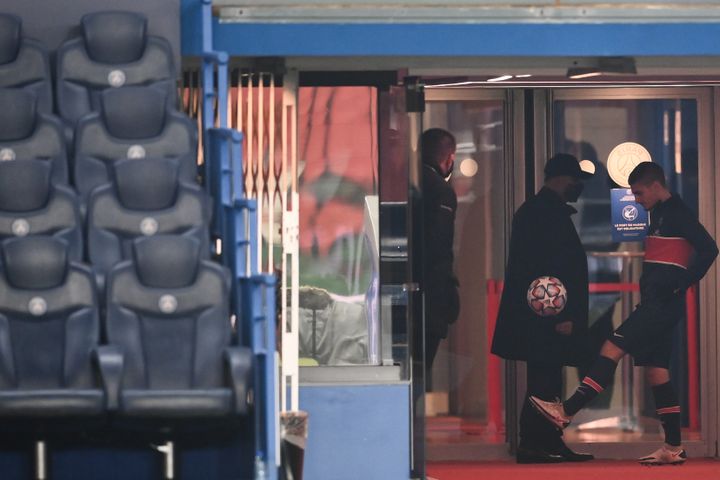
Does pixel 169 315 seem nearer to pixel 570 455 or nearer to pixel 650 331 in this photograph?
pixel 570 455

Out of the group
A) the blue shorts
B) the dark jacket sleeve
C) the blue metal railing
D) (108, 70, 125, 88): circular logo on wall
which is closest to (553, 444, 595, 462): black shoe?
the blue shorts

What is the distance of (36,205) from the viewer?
7621mm

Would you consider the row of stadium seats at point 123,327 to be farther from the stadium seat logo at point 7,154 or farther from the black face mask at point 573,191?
the black face mask at point 573,191

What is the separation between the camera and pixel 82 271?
730 centimetres

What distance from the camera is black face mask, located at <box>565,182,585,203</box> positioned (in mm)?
10062

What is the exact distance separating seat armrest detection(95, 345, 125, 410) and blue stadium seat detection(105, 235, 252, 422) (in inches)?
5.8

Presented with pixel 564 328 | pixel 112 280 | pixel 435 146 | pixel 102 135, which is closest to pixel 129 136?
pixel 102 135

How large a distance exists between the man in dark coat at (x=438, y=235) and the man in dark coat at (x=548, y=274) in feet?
1.19

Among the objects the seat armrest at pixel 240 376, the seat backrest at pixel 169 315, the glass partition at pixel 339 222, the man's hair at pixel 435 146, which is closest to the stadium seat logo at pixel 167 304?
the seat backrest at pixel 169 315

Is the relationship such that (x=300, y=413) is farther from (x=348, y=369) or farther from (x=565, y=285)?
(x=565, y=285)

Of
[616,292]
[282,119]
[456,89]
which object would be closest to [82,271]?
[282,119]

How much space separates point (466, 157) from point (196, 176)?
98.7 inches

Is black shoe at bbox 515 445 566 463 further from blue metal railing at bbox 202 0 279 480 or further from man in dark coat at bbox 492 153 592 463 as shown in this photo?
blue metal railing at bbox 202 0 279 480

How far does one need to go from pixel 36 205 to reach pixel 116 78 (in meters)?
0.93
